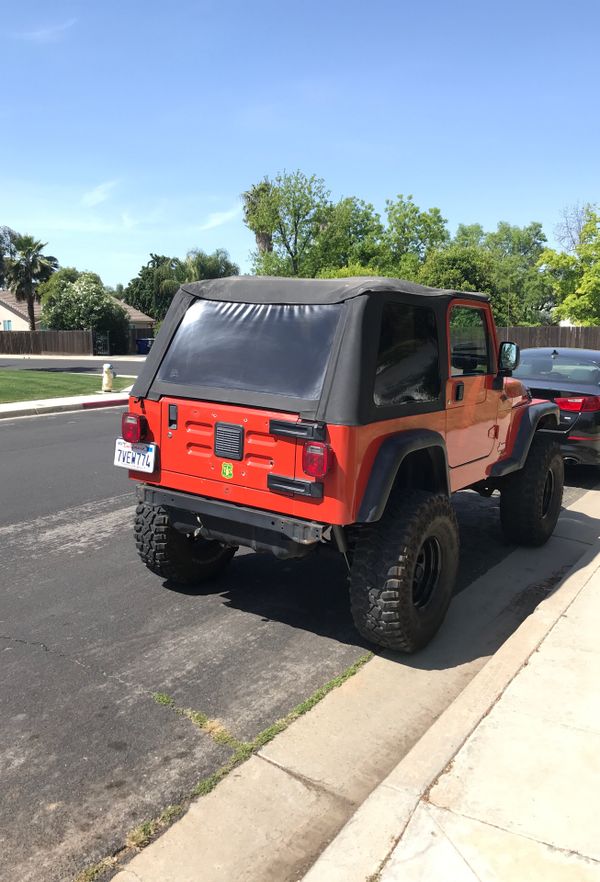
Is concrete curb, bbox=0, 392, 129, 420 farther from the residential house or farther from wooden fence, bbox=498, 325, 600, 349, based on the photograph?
the residential house

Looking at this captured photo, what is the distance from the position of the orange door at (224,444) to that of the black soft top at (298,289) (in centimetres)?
69

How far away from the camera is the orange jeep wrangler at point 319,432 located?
3615mm

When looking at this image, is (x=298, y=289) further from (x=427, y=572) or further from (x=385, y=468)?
(x=427, y=572)

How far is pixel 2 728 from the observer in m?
3.21

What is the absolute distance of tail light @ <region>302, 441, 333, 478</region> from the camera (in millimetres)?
3504

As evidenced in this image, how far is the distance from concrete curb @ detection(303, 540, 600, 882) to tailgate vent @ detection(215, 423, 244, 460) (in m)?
1.73

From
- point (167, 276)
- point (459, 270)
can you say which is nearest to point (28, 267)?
point (167, 276)

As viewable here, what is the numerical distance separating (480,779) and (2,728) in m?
2.17

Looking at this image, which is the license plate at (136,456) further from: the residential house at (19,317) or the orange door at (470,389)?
the residential house at (19,317)

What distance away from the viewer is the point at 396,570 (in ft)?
12.2

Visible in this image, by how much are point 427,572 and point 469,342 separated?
65.4 inches

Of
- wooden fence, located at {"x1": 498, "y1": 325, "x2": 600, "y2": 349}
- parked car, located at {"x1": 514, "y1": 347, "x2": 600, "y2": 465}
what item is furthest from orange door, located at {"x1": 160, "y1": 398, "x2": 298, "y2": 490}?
wooden fence, located at {"x1": 498, "y1": 325, "x2": 600, "y2": 349}

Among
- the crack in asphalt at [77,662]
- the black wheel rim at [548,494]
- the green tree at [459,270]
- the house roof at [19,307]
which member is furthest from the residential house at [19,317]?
the crack in asphalt at [77,662]

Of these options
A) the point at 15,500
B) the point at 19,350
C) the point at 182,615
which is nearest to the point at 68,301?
Answer: the point at 19,350
